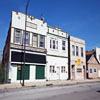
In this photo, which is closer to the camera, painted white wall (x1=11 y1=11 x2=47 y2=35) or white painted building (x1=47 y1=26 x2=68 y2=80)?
painted white wall (x1=11 y1=11 x2=47 y2=35)

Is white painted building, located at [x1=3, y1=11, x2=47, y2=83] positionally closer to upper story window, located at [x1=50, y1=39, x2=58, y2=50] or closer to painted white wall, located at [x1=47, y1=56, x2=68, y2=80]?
painted white wall, located at [x1=47, y1=56, x2=68, y2=80]

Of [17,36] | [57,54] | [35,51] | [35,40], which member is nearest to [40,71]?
[35,51]

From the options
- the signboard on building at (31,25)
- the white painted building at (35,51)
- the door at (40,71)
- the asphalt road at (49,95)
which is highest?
the signboard on building at (31,25)

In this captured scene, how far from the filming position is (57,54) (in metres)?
22.1

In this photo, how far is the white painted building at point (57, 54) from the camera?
20922mm

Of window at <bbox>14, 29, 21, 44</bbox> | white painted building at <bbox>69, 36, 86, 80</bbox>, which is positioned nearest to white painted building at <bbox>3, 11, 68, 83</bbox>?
window at <bbox>14, 29, 21, 44</bbox>

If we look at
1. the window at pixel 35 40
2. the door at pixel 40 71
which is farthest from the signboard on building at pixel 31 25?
the door at pixel 40 71

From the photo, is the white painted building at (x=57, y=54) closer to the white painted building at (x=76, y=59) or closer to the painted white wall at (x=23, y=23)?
the white painted building at (x=76, y=59)

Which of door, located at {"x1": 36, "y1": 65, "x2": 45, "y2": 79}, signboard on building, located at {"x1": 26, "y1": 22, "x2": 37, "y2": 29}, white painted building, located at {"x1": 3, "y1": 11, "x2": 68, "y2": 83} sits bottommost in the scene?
door, located at {"x1": 36, "y1": 65, "x2": 45, "y2": 79}

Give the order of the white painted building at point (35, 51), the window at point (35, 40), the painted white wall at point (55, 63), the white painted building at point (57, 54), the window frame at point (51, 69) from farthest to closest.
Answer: the white painted building at point (57, 54) → the window frame at point (51, 69) → the painted white wall at point (55, 63) → the window at point (35, 40) → the white painted building at point (35, 51)

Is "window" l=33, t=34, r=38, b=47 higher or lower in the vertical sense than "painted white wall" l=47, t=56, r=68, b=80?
higher

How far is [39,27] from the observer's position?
20516 mm

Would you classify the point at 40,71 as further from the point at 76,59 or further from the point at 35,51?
the point at 76,59

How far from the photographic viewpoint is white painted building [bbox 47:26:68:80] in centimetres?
2092
